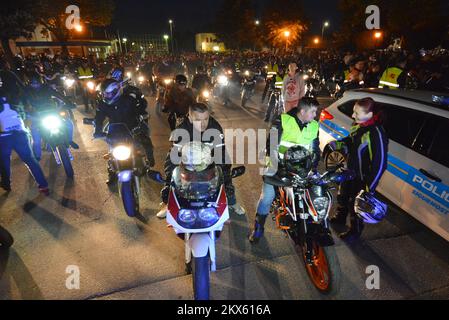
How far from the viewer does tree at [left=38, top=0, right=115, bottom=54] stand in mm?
27178

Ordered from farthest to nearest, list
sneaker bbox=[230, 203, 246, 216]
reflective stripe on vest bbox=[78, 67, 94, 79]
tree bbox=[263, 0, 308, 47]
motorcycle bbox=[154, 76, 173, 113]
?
tree bbox=[263, 0, 308, 47] < reflective stripe on vest bbox=[78, 67, 94, 79] < motorcycle bbox=[154, 76, 173, 113] < sneaker bbox=[230, 203, 246, 216]

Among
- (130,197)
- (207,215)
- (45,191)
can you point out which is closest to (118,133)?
(130,197)

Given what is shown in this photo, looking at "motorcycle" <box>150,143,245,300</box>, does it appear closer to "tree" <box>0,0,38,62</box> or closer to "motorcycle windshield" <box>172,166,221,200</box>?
"motorcycle windshield" <box>172,166,221,200</box>

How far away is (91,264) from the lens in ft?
12.1

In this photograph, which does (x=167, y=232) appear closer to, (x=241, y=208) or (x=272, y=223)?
(x=241, y=208)

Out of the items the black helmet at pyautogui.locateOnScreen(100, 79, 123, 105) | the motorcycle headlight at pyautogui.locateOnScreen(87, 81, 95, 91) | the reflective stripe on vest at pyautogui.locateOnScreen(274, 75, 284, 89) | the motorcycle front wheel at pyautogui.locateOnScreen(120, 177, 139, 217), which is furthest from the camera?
the motorcycle headlight at pyautogui.locateOnScreen(87, 81, 95, 91)

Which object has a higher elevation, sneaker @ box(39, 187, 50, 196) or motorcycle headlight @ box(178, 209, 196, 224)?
motorcycle headlight @ box(178, 209, 196, 224)

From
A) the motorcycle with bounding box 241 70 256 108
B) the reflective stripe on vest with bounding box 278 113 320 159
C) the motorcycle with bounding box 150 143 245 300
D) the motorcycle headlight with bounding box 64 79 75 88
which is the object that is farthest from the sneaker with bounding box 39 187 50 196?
the motorcycle headlight with bounding box 64 79 75 88

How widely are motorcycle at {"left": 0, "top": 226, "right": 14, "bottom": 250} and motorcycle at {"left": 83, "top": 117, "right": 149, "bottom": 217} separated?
59.3 inches

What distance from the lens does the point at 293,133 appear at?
344 cm

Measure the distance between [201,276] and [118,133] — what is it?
8.91 ft

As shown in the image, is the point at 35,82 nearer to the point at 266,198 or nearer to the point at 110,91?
the point at 110,91
